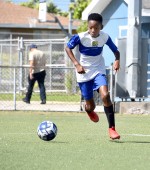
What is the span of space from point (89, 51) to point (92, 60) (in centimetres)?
16

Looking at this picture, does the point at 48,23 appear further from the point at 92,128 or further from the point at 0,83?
the point at 92,128

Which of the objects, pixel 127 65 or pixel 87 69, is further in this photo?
pixel 127 65

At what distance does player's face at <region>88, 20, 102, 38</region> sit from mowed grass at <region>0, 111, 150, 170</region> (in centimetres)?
167

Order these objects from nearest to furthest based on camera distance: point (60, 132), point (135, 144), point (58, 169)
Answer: point (58, 169) < point (135, 144) < point (60, 132)

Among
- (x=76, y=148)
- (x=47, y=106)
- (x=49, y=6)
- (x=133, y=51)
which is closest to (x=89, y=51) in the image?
(x=76, y=148)

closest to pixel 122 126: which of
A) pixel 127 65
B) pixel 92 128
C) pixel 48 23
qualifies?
pixel 92 128

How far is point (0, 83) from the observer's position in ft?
92.5

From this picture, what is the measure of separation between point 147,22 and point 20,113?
9376 mm

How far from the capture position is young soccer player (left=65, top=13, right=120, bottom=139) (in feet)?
40.4

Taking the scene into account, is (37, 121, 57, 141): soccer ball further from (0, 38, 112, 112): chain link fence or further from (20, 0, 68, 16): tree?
(20, 0, 68, 16): tree

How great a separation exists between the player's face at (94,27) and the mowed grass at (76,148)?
167cm

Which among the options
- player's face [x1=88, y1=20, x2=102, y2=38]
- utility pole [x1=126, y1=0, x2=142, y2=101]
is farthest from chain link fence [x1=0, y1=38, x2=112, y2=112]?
player's face [x1=88, y1=20, x2=102, y2=38]

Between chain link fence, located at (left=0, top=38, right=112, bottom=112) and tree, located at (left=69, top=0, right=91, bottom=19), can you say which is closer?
chain link fence, located at (left=0, top=38, right=112, bottom=112)

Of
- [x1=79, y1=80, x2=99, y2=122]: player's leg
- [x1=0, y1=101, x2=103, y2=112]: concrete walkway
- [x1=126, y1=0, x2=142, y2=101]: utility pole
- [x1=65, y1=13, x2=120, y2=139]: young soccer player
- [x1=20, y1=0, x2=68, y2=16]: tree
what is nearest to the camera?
[x1=65, y1=13, x2=120, y2=139]: young soccer player
